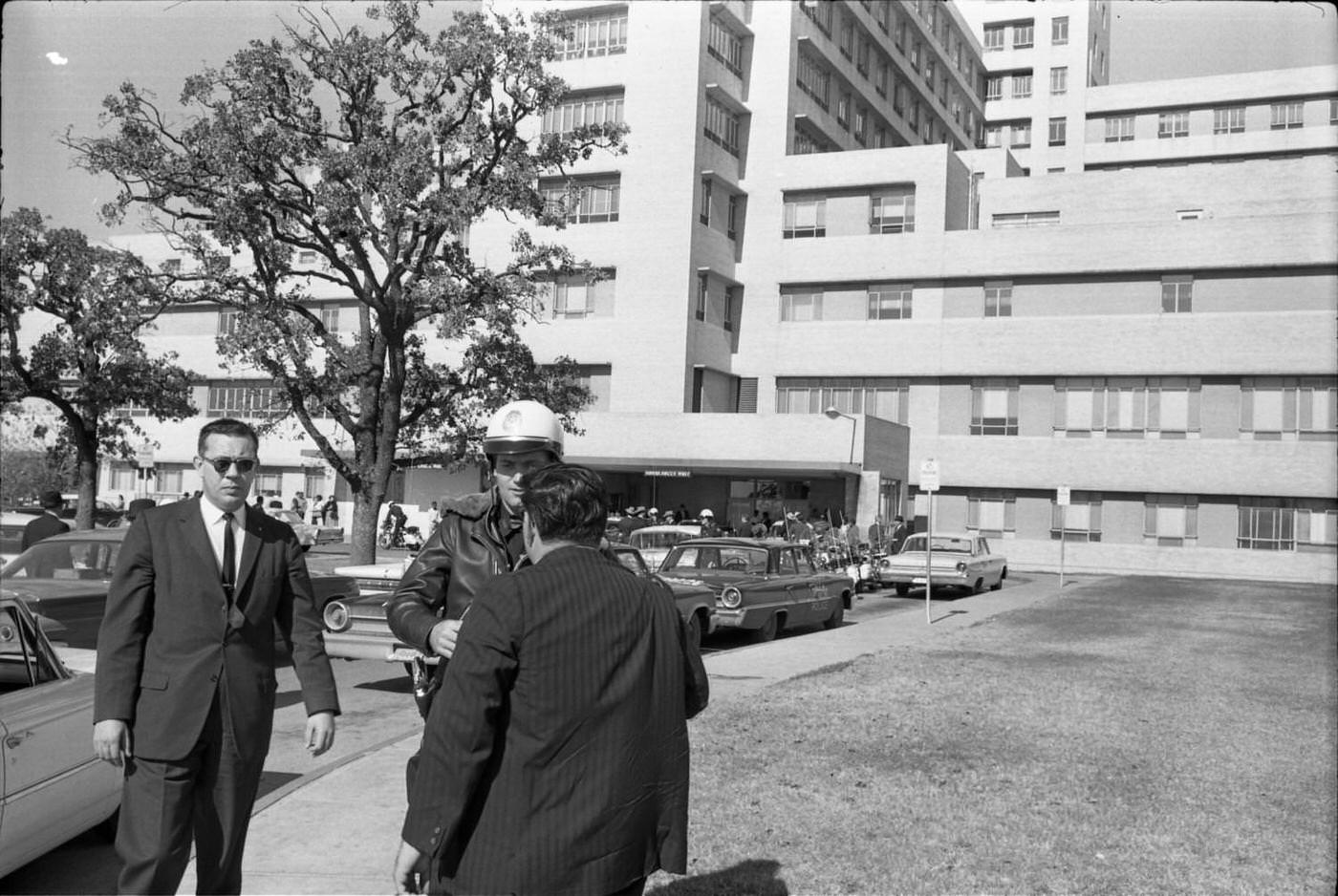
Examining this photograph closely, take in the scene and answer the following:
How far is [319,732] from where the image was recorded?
14.3 ft

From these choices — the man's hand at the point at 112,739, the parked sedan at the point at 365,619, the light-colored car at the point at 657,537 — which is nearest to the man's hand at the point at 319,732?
the man's hand at the point at 112,739

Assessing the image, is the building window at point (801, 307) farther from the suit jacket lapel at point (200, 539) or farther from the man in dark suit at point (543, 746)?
the man in dark suit at point (543, 746)

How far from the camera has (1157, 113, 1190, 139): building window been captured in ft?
222

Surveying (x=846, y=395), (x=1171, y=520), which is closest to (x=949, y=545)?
(x=1171, y=520)

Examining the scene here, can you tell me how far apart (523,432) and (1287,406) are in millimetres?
43469

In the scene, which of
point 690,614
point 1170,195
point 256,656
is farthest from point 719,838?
point 1170,195

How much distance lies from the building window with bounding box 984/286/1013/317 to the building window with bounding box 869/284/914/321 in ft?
9.80

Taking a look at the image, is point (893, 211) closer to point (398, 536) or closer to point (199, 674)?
point (398, 536)

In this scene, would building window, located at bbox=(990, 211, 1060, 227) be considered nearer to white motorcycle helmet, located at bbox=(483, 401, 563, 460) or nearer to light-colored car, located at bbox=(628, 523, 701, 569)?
light-colored car, located at bbox=(628, 523, 701, 569)

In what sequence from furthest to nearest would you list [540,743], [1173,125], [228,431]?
1. [1173,125]
2. [228,431]
3. [540,743]

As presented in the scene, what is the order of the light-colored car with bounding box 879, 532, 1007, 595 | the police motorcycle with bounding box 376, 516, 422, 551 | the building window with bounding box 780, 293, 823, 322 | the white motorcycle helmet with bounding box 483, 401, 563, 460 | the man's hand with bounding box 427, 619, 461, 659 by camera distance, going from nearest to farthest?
the man's hand with bounding box 427, 619, 461, 659 < the white motorcycle helmet with bounding box 483, 401, 563, 460 < the light-colored car with bounding box 879, 532, 1007, 595 < the police motorcycle with bounding box 376, 516, 422, 551 < the building window with bounding box 780, 293, 823, 322

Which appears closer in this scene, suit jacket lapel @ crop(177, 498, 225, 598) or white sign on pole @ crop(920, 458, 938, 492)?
suit jacket lapel @ crop(177, 498, 225, 598)

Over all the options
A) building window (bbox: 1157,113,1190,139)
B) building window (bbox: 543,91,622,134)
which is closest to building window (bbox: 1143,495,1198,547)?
building window (bbox: 543,91,622,134)

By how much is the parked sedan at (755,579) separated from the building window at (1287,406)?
29.9 meters
